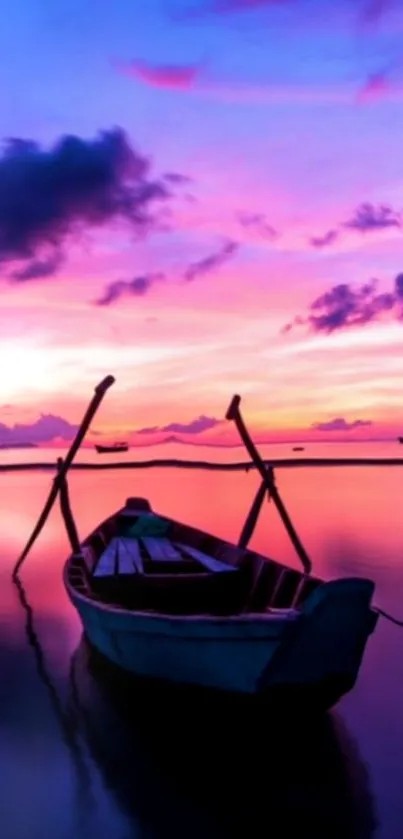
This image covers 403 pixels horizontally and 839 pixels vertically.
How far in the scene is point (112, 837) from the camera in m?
8.36

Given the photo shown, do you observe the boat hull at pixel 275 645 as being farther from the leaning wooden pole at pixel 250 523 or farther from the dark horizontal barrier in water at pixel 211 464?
the dark horizontal barrier in water at pixel 211 464

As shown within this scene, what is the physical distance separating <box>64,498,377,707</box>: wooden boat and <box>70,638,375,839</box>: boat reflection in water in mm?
452

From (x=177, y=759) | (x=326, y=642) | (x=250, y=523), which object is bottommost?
(x=177, y=759)

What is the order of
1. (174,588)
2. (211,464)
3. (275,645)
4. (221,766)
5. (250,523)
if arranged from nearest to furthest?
(275,645) → (221,766) → (174,588) → (250,523) → (211,464)

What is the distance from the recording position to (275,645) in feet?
31.0

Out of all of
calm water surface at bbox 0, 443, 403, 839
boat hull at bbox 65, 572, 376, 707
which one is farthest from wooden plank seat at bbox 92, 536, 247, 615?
boat hull at bbox 65, 572, 376, 707

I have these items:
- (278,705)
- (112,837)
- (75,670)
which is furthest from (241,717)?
(75,670)

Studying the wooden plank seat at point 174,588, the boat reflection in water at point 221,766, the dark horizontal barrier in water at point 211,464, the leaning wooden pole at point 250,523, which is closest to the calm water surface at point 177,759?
the boat reflection in water at point 221,766

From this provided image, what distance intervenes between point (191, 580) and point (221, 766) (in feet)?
15.0

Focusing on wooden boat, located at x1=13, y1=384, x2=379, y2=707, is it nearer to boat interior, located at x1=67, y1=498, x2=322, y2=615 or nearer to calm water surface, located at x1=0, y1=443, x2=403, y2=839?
boat interior, located at x1=67, y1=498, x2=322, y2=615

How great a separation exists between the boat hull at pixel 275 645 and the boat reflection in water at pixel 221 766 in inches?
15.4

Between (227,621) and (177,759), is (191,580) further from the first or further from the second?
(227,621)

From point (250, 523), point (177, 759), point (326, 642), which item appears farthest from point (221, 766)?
point (250, 523)

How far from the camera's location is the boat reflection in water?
8.52 m
